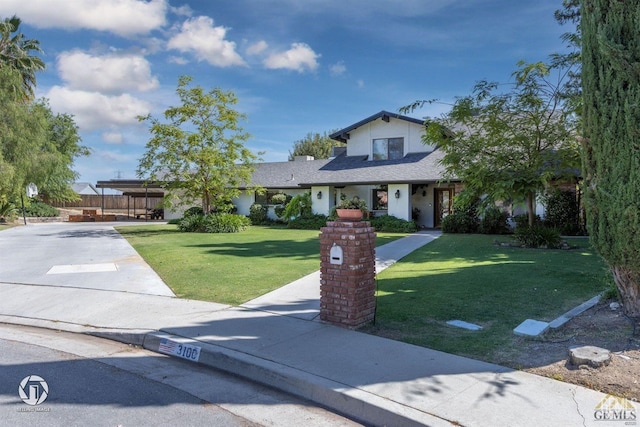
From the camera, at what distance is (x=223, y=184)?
23.9 m

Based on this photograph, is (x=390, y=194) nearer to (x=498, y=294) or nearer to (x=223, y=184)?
(x=223, y=184)

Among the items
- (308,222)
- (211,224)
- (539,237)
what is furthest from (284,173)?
(539,237)

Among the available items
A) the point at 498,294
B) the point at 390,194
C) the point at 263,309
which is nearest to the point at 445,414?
the point at 263,309

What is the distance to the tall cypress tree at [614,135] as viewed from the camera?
5.03 meters

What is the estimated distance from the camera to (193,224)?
23.7m

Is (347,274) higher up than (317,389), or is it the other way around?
(347,274)

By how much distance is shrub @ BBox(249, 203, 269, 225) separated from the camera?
99.3 feet

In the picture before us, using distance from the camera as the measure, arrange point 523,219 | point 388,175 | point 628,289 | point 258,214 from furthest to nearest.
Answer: point 258,214
point 388,175
point 523,219
point 628,289

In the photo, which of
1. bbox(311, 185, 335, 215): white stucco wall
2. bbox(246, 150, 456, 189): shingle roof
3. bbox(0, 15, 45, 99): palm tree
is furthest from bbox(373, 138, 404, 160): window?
bbox(0, 15, 45, 99): palm tree

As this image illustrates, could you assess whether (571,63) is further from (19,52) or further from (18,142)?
(19,52)

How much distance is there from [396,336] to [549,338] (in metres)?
1.80

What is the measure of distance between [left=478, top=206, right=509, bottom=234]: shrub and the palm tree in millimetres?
32563

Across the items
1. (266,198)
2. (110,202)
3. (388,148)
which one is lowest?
(266,198)

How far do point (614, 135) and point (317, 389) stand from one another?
4495 millimetres
